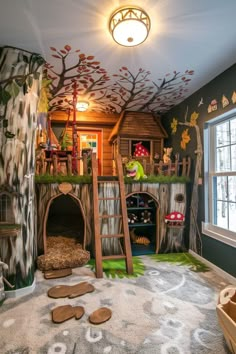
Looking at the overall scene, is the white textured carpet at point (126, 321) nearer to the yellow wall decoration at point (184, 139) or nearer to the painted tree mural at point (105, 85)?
the yellow wall decoration at point (184, 139)

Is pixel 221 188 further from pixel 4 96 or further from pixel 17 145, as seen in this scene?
pixel 4 96

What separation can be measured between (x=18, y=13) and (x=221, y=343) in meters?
2.99

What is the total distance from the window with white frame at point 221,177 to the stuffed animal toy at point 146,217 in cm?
89

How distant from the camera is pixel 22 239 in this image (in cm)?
213

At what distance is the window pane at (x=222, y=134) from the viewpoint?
272cm

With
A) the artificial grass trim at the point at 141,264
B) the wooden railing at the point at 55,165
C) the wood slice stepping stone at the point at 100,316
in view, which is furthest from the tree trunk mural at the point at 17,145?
the artificial grass trim at the point at 141,264

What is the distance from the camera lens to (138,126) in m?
4.13

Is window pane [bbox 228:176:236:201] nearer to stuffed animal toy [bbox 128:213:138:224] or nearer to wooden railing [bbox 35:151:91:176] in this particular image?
stuffed animal toy [bbox 128:213:138:224]

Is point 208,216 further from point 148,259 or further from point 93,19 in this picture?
point 93,19

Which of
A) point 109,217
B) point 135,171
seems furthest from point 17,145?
point 135,171

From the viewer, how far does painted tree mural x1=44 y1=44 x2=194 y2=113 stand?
8.05 feet

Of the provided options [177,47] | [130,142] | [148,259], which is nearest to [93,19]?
[177,47]

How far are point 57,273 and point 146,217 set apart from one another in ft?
5.41

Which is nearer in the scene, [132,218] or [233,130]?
[233,130]
